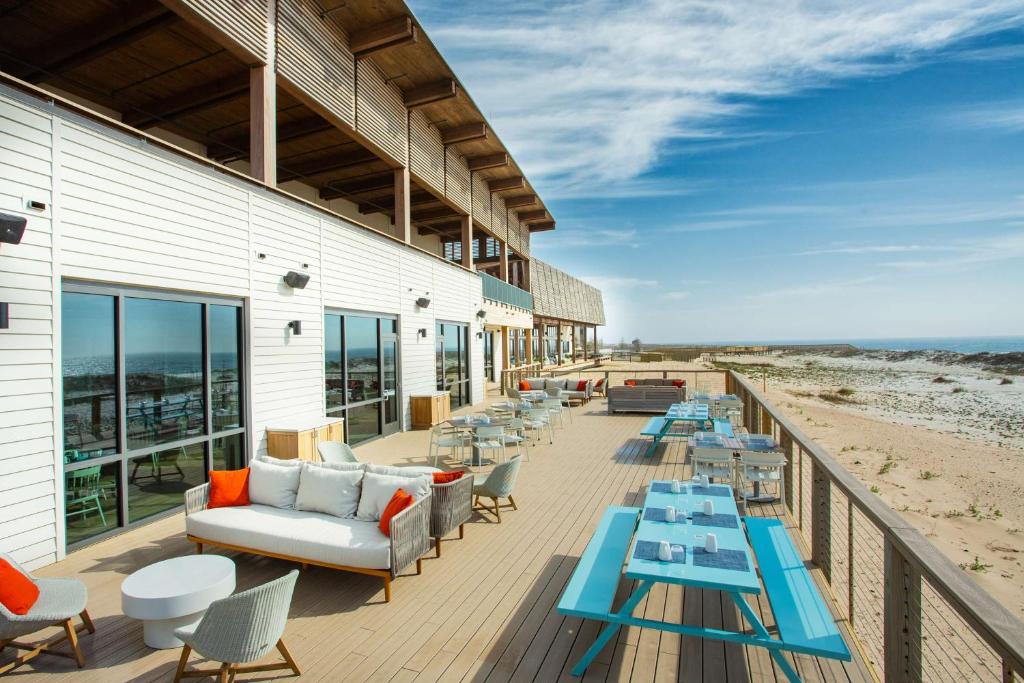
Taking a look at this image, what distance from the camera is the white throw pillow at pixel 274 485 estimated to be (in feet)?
15.0

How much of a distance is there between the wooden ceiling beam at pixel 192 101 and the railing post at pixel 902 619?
33.3ft

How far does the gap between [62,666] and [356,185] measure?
12.5 metres

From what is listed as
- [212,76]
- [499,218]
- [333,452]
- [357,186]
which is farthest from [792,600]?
[499,218]

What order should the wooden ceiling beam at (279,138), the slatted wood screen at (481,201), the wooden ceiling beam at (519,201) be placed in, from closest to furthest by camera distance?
the wooden ceiling beam at (279,138)
the slatted wood screen at (481,201)
the wooden ceiling beam at (519,201)

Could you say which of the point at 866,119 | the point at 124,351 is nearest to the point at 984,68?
the point at 866,119

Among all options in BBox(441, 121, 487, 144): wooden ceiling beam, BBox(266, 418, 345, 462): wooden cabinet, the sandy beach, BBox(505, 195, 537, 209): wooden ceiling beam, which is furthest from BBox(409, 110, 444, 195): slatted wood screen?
the sandy beach

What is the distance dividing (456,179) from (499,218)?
3.89 metres

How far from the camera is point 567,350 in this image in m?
42.1

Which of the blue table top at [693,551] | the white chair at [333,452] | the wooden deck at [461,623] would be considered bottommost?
the wooden deck at [461,623]

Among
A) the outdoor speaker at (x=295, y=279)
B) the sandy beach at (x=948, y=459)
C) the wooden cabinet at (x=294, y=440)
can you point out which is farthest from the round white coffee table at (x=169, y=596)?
the sandy beach at (x=948, y=459)

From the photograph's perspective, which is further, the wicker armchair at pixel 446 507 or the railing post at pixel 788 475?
the railing post at pixel 788 475

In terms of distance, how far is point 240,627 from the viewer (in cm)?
251

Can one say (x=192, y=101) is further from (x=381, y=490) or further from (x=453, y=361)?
(x=381, y=490)

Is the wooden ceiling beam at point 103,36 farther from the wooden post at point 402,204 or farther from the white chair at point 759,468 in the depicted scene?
the white chair at point 759,468
